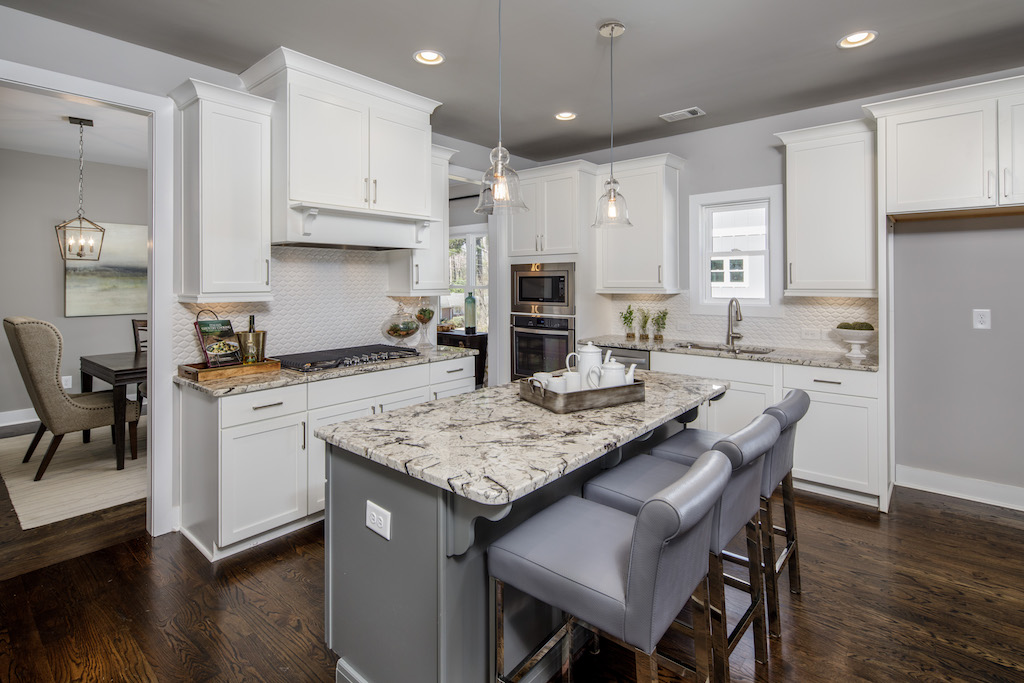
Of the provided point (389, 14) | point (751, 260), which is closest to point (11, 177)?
point (389, 14)

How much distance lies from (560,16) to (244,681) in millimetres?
3043

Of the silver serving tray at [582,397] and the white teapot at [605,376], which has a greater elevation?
the white teapot at [605,376]

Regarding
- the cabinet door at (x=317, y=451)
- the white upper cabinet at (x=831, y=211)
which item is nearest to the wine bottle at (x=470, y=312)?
the cabinet door at (x=317, y=451)

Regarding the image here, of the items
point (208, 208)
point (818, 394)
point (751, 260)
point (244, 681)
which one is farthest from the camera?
point (751, 260)

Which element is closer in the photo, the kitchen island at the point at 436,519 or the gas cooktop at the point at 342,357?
the kitchen island at the point at 436,519

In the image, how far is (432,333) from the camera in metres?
4.37

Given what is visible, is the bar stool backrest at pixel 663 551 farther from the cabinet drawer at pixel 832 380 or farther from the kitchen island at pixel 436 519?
the cabinet drawer at pixel 832 380

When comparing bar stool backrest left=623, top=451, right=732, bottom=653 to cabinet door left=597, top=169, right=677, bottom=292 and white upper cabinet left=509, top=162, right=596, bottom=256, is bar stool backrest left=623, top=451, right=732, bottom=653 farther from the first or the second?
white upper cabinet left=509, top=162, right=596, bottom=256

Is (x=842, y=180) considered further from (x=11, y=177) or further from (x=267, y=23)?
(x=11, y=177)

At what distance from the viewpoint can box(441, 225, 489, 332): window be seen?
721cm

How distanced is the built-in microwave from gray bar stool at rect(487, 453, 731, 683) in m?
3.01

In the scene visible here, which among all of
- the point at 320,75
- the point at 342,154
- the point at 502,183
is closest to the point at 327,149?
the point at 342,154

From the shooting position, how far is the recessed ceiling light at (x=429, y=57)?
9.57 ft

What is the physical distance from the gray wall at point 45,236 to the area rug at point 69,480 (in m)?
1.13
